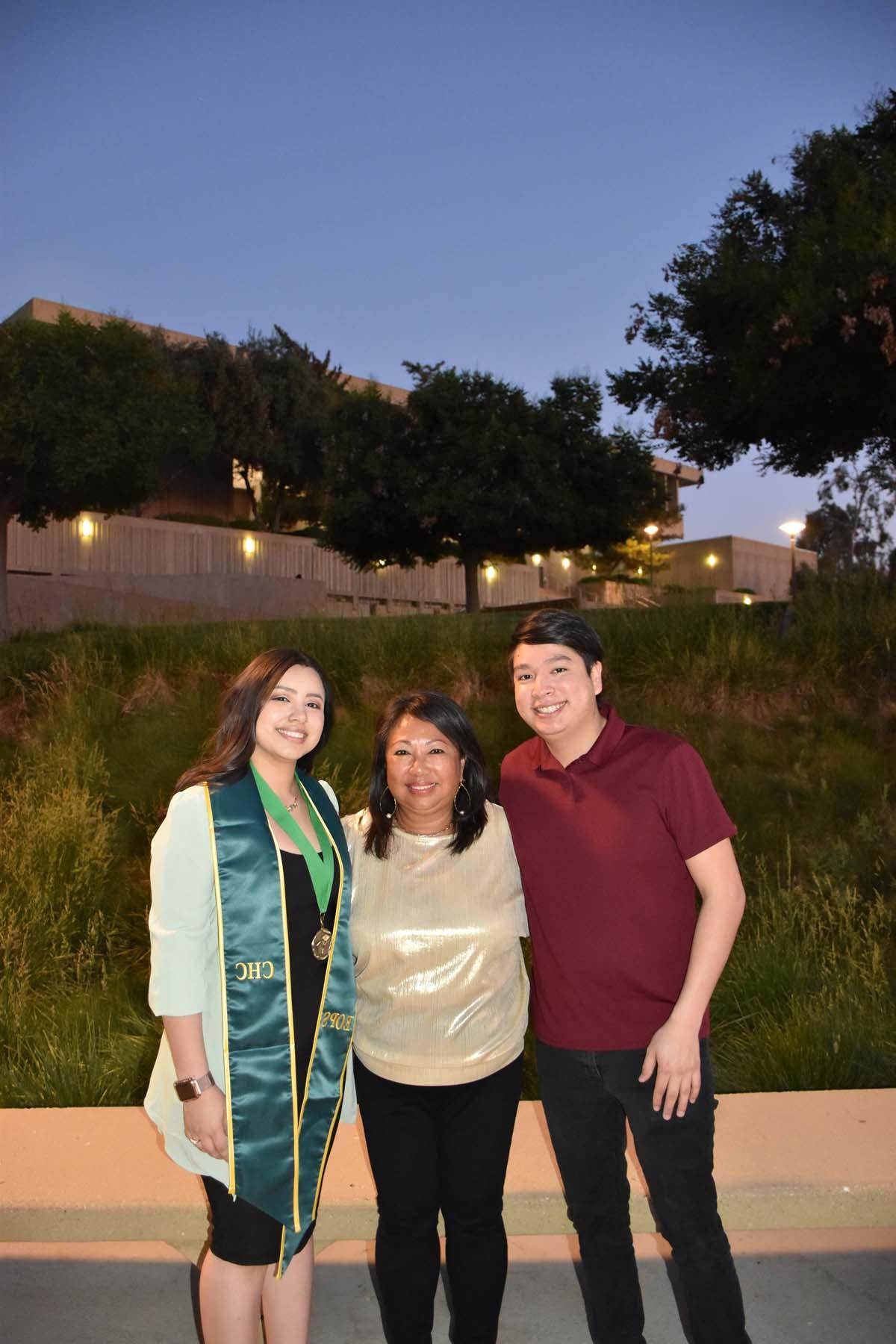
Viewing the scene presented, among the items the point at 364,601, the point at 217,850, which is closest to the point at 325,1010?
the point at 217,850

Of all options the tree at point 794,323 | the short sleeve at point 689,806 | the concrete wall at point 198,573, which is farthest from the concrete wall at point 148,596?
the short sleeve at point 689,806

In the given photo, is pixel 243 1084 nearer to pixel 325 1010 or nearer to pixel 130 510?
pixel 325 1010

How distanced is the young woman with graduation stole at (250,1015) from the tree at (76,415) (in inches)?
597

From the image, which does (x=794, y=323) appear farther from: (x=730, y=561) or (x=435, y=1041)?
(x=730, y=561)

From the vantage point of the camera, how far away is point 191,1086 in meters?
1.95

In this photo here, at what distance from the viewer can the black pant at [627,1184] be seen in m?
2.04

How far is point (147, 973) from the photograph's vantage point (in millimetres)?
4652

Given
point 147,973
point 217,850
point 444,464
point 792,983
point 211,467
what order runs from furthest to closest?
point 211,467
point 444,464
point 147,973
point 792,983
point 217,850

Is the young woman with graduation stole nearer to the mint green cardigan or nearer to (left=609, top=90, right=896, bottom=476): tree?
the mint green cardigan

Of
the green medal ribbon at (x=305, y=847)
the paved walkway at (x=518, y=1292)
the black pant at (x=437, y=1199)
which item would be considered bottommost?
the paved walkway at (x=518, y=1292)

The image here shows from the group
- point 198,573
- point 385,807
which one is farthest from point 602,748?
point 198,573

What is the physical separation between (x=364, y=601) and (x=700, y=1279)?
27.7m

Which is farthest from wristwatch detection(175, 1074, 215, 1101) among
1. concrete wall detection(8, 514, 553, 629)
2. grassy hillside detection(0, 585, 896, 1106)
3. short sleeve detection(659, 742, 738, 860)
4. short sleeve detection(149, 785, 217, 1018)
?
concrete wall detection(8, 514, 553, 629)

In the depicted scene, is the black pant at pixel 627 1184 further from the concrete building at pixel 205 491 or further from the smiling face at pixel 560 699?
the concrete building at pixel 205 491
